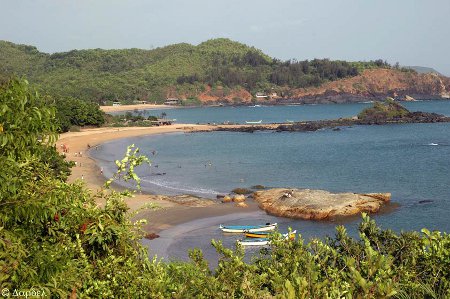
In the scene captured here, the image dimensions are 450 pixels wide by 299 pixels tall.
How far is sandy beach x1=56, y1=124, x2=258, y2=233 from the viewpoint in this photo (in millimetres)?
36250

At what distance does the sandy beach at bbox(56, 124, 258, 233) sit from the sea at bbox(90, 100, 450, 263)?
1520 millimetres

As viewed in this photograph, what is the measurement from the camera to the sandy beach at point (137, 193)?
3625 centimetres

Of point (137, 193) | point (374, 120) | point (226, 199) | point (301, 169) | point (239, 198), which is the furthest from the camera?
point (374, 120)

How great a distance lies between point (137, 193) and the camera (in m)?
43.6

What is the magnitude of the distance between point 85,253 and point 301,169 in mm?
53163

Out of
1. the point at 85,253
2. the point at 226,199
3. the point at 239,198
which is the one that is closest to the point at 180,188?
the point at 226,199

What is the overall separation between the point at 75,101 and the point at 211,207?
61194mm


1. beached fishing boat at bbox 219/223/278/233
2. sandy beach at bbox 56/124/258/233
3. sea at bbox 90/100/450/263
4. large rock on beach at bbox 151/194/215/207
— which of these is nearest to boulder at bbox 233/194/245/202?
sandy beach at bbox 56/124/258/233

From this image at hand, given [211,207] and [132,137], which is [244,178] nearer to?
[211,207]

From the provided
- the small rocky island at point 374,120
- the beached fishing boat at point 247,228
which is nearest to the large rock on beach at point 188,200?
the beached fishing boat at point 247,228

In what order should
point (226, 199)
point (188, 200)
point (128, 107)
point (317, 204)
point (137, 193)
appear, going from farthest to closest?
point (128, 107), point (137, 193), point (226, 199), point (188, 200), point (317, 204)

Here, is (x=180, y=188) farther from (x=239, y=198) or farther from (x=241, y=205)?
(x=241, y=205)

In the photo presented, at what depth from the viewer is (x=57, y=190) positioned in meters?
7.09

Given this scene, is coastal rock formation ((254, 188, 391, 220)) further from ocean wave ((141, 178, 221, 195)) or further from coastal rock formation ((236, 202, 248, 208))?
ocean wave ((141, 178, 221, 195))
